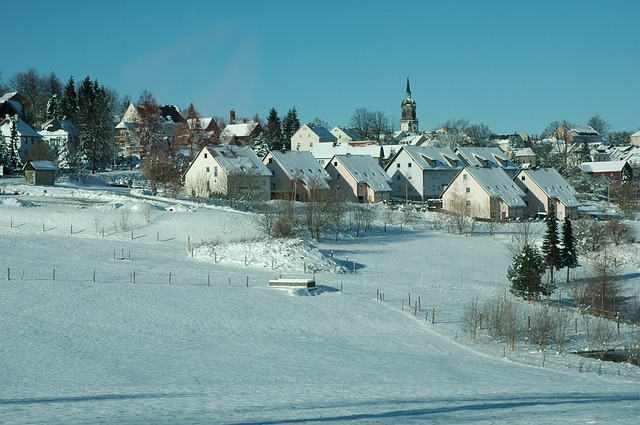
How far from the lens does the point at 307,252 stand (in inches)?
1662

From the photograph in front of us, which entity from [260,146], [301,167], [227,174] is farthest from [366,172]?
[260,146]

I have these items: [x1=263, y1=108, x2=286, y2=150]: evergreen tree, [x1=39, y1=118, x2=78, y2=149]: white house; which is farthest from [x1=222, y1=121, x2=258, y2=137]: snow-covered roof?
[x1=39, y1=118, x2=78, y2=149]: white house

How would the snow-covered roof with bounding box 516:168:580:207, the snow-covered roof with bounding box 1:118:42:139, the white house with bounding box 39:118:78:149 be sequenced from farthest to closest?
the white house with bounding box 39:118:78:149
the snow-covered roof with bounding box 1:118:42:139
the snow-covered roof with bounding box 516:168:580:207

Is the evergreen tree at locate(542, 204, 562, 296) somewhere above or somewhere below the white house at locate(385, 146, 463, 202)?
below

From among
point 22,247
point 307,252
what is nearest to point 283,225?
point 307,252

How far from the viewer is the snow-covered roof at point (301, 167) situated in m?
73.2

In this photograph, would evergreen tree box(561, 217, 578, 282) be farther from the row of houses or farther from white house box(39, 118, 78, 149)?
white house box(39, 118, 78, 149)

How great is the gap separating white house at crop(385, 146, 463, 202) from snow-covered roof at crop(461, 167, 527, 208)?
9.49 m

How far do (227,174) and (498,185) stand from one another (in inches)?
1059

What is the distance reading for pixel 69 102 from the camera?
328 ft

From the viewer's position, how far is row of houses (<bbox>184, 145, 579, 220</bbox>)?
6869 centimetres

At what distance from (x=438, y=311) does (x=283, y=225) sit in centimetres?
1646

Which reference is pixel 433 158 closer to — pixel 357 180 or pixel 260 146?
pixel 357 180

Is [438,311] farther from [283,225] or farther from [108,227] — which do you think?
[108,227]
